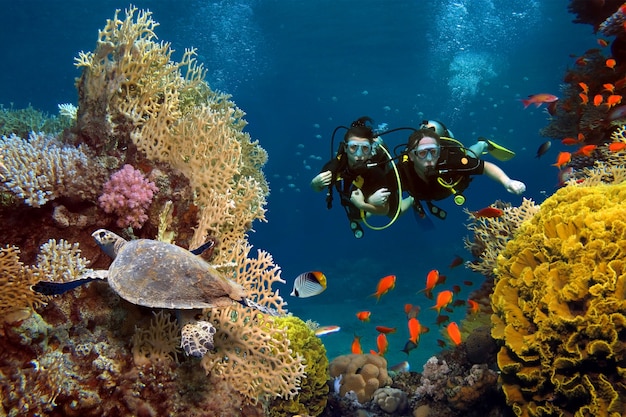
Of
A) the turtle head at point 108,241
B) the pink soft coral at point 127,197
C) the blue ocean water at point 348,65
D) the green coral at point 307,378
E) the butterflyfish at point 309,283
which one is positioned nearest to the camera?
the turtle head at point 108,241

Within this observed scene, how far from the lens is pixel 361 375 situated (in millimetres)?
7336

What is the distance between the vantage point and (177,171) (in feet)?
13.1

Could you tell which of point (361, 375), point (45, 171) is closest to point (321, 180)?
point (45, 171)

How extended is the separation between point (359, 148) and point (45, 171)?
3.58 meters

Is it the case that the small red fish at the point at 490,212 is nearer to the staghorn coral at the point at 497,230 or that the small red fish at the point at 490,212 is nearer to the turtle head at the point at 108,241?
the staghorn coral at the point at 497,230

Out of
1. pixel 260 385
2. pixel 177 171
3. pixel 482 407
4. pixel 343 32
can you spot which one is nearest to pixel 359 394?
pixel 482 407

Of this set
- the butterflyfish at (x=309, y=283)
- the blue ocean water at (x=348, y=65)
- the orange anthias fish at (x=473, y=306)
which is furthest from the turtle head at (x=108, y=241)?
the blue ocean water at (x=348, y=65)

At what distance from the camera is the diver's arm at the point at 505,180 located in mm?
4539

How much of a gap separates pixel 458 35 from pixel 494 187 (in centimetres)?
4055

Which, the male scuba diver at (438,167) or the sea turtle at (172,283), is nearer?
the sea turtle at (172,283)

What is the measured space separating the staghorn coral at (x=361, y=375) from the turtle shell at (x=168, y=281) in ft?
17.7

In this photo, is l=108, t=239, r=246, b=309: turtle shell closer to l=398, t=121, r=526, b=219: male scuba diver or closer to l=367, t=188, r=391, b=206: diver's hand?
l=367, t=188, r=391, b=206: diver's hand

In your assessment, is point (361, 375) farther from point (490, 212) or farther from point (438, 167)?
point (438, 167)

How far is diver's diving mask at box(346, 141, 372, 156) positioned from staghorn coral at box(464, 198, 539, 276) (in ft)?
7.64
